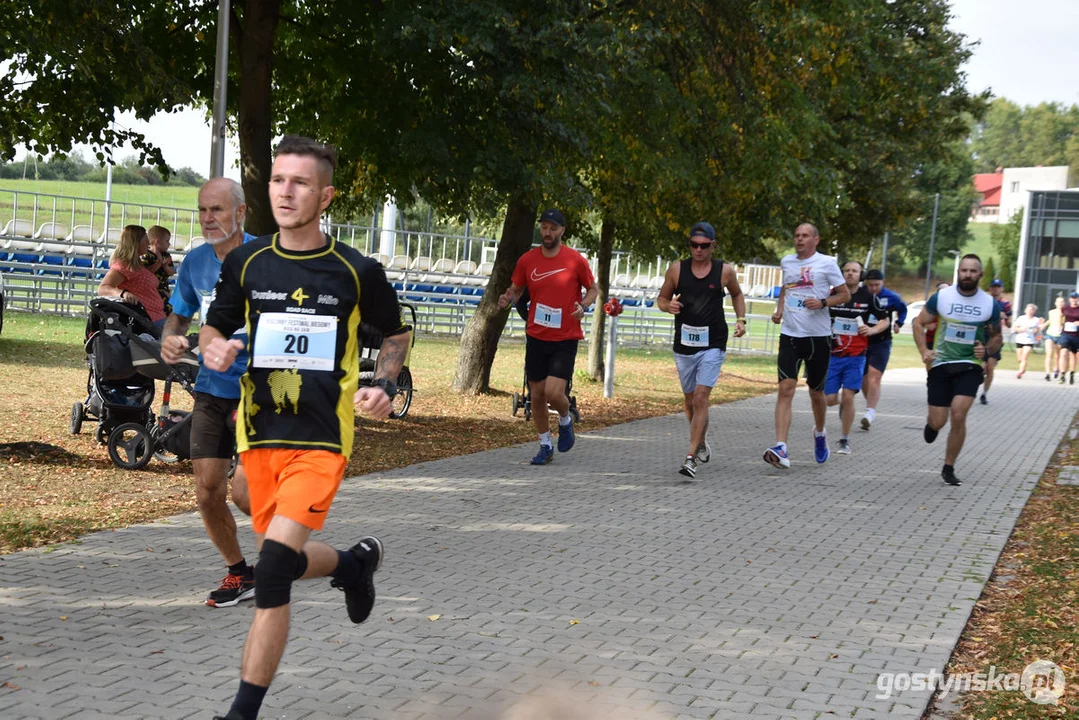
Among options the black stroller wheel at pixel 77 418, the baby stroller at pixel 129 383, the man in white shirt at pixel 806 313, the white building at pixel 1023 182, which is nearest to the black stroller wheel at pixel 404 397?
the black stroller wheel at pixel 77 418

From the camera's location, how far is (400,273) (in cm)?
3700

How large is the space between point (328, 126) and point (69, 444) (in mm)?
4774

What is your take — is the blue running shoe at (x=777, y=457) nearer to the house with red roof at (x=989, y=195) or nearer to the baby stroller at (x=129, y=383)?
the baby stroller at (x=129, y=383)

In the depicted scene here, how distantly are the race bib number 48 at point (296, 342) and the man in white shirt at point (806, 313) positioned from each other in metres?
8.00

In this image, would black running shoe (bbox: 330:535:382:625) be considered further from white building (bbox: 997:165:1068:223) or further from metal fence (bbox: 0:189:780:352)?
white building (bbox: 997:165:1068:223)

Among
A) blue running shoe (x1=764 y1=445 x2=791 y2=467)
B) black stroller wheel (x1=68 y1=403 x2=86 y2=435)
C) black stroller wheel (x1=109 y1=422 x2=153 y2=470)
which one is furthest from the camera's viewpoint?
blue running shoe (x1=764 y1=445 x2=791 y2=467)

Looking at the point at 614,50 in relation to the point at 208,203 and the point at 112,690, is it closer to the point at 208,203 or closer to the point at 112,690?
the point at 208,203

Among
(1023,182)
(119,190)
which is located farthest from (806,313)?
(1023,182)

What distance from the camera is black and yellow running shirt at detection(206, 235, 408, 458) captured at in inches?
168

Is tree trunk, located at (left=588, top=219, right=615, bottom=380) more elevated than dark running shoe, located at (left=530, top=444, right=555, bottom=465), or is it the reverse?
tree trunk, located at (left=588, top=219, right=615, bottom=380)

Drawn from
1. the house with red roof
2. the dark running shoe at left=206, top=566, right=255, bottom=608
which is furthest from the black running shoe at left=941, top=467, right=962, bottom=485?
the house with red roof

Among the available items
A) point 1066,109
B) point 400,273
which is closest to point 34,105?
point 400,273

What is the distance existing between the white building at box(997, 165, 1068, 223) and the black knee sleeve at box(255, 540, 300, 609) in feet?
320

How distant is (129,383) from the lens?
1032cm
